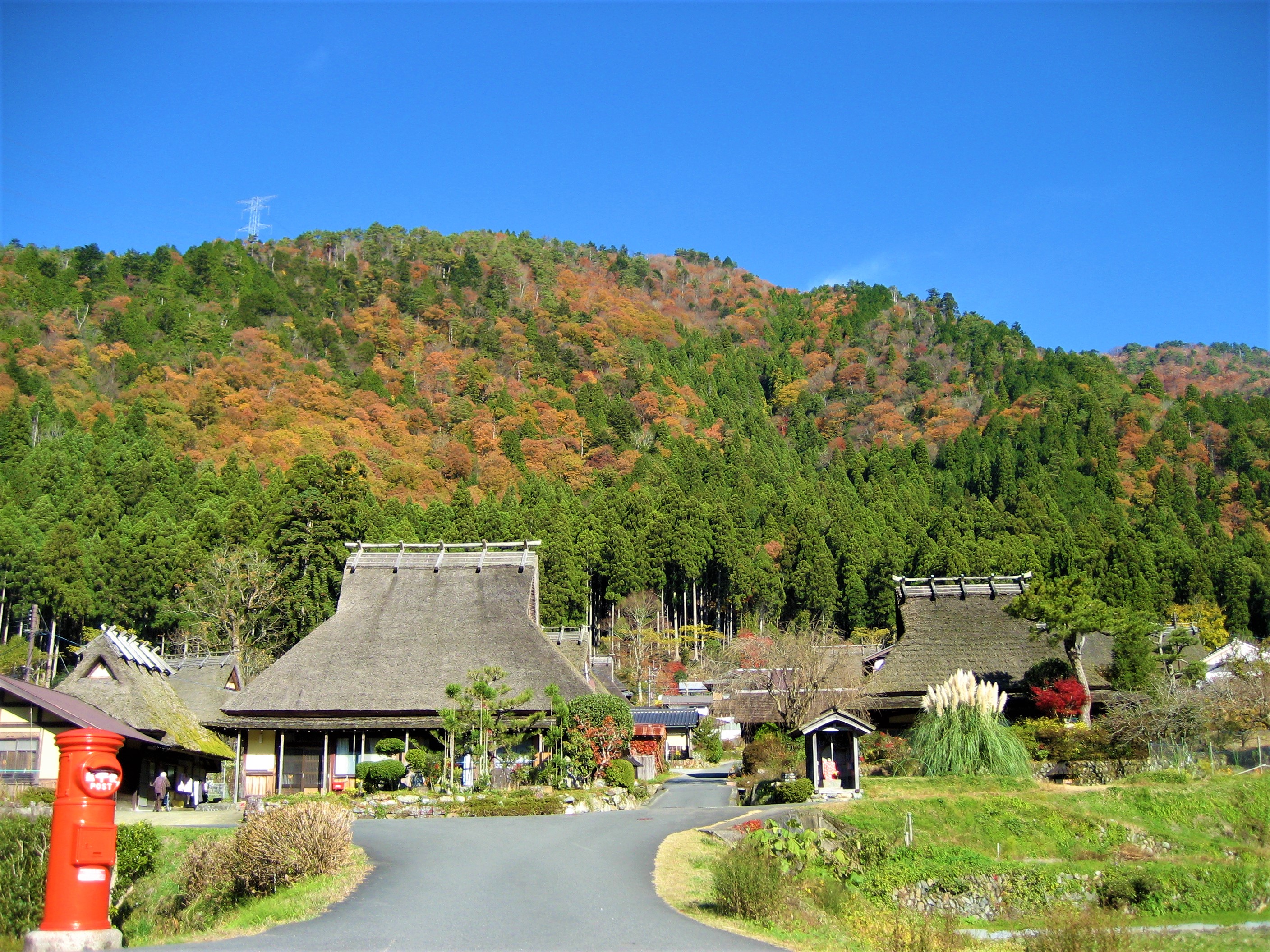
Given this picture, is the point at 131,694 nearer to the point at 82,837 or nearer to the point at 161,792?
the point at 161,792

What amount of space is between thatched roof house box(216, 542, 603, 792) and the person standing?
2.82 meters

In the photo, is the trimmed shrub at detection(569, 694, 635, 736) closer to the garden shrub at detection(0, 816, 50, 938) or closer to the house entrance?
the house entrance

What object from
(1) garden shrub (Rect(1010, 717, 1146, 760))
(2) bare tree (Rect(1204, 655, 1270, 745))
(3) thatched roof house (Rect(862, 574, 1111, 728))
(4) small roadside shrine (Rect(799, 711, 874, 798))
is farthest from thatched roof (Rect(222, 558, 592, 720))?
(2) bare tree (Rect(1204, 655, 1270, 745))

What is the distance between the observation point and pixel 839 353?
398 ft

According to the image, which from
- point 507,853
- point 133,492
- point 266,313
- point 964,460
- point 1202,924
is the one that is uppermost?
point 266,313

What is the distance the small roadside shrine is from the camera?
2222 cm

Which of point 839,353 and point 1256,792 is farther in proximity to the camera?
point 839,353

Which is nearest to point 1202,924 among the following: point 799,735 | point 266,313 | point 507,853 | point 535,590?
point 507,853

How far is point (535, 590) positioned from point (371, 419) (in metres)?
50.4

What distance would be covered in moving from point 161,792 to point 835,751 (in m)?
15.5

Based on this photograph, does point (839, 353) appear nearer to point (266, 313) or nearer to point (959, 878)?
point (266, 313)

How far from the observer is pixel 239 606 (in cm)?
4500

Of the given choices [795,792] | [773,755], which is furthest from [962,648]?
[795,792]

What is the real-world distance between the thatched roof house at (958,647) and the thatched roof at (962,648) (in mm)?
26
